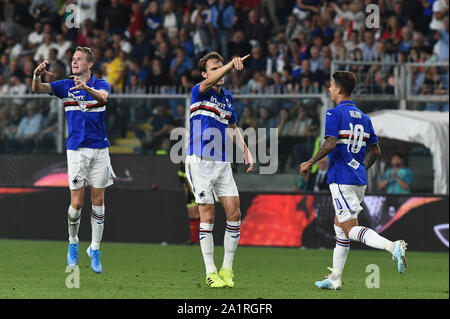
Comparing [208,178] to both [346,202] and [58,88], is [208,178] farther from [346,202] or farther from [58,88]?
[58,88]

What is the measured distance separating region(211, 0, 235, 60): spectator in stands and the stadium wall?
4628 millimetres

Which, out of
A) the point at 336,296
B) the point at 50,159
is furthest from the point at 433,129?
the point at 336,296

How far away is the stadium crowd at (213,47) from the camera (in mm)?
18031

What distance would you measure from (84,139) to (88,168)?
38cm

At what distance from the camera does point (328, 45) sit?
67.6 ft

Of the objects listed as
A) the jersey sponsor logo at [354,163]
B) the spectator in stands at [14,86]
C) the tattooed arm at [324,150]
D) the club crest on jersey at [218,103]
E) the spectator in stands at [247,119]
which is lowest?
the spectator in stands at [247,119]

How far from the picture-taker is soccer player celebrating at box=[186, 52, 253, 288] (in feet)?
33.4

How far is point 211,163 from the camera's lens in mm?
10336

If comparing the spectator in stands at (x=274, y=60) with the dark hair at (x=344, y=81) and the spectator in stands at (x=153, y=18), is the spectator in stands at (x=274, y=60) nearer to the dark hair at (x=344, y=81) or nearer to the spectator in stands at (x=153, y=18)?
the spectator in stands at (x=153, y=18)

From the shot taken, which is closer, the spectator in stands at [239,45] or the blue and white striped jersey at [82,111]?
A: the blue and white striped jersey at [82,111]

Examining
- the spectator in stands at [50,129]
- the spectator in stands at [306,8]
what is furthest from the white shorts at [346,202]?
the spectator in stands at [306,8]

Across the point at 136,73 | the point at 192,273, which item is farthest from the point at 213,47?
the point at 192,273

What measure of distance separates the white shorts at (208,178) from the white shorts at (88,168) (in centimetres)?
157

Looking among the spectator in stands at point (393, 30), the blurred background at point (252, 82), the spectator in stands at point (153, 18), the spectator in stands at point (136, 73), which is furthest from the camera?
the spectator in stands at point (153, 18)
